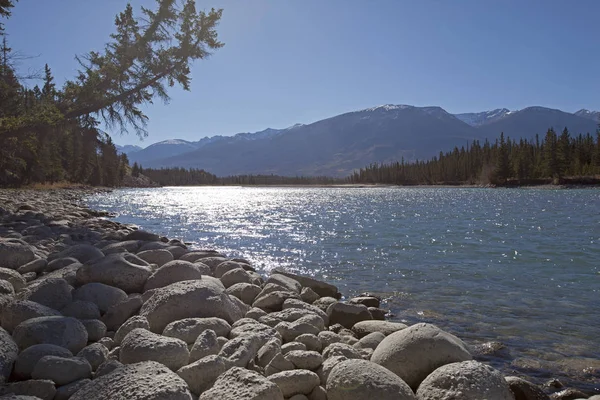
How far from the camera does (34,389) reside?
11.4 feet

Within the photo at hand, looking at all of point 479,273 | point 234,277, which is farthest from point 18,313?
point 479,273

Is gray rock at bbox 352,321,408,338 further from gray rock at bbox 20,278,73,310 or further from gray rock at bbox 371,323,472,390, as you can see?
gray rock at bbox 20,278,73,310

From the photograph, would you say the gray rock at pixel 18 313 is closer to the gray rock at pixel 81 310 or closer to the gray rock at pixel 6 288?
the gray rock at pixel 81 310

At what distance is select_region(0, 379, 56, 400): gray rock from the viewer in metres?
3.47

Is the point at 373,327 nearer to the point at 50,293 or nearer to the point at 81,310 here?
the point at 81,310

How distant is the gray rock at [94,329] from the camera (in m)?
5.08

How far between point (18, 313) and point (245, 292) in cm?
353

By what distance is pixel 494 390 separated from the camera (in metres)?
3.89

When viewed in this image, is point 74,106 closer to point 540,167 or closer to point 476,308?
point 476,308

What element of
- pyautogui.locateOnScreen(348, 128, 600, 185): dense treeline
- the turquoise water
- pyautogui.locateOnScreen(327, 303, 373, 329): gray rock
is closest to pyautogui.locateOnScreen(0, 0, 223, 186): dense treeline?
the turquoise water

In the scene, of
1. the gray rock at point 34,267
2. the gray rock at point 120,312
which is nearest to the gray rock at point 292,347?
the gray rock at point 120,312

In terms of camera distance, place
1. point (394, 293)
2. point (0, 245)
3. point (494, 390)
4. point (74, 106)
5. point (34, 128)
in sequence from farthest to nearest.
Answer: point (74, 106), point (34, 128), point (394, 293), point (0, 245), point (494, 390)

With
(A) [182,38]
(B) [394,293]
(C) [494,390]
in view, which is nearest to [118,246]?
(B) [394,293]

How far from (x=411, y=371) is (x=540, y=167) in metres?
121
